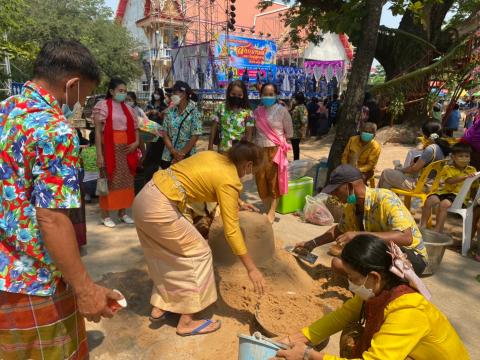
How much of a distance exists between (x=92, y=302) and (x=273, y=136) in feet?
11.9

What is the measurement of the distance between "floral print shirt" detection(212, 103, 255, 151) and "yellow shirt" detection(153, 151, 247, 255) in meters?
2.12

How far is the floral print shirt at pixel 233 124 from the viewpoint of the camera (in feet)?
15.3

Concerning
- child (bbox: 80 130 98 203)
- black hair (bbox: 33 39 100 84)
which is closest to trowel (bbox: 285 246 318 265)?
black hair (bbox: 33 39 100 84)

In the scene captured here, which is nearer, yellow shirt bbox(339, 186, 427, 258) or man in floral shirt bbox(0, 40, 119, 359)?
man in floral shirt bbox(0, 40, 119, 359)

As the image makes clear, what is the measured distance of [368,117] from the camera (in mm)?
9859

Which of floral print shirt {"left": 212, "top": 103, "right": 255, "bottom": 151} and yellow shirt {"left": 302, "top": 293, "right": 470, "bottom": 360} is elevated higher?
floral print shirt {"left": 212, "top": 103, "right": 255, "bottom": 151}

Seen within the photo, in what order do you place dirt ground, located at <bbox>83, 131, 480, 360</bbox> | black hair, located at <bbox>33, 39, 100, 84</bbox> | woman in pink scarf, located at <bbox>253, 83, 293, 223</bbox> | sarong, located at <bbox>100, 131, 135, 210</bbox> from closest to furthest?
1. black hair, located at <bbox>33, 39, 100, 84</bbox>
2. dirt ground, located at <bbox>83, 131, 480, 360</bbox>
3. sarong, located at <bbox>100, 131, 135, 210</bbox>
4. woman in pink scarf, located at <bbox>253, 83, 293, 223</bbox>

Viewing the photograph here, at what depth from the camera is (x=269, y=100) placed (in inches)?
188

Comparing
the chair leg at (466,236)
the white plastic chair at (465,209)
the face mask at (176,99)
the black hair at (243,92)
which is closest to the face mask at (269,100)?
the black hair at (243,92)

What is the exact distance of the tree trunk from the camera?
538cm

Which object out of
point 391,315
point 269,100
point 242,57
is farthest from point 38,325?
point 242,57

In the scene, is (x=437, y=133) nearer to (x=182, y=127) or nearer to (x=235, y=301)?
(x=182, y=127)

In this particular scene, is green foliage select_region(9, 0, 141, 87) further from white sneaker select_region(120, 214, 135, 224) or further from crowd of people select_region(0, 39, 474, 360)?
crowd of people select_region(0, 39, 474, 360)

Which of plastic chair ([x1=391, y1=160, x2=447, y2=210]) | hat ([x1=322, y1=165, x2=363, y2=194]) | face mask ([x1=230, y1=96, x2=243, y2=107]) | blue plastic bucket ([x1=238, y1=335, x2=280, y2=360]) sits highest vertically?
face mask ([x1=230, y1=96, x2=243, y2=107])
